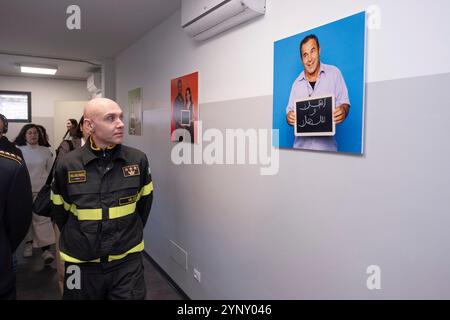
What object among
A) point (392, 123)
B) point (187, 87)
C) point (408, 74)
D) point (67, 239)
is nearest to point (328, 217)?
point (392, 123)

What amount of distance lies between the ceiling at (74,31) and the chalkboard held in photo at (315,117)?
72.9 inches

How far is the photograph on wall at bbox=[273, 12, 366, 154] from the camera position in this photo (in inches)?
55.1

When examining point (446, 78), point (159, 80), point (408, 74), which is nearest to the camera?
point (446, 78)

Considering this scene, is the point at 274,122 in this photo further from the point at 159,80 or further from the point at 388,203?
the point at 159,80

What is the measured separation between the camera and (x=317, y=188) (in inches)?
64.3

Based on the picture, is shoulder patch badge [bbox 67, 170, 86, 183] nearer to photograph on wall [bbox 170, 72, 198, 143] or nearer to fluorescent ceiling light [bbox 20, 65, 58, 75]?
photograph on wall [bbox 170, 72, 198, 143]

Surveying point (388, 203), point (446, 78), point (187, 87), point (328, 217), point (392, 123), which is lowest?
point (328, 217)

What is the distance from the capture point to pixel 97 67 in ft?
19.7

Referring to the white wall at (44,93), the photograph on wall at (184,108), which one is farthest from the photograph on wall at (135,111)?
the white wall at (44,93)

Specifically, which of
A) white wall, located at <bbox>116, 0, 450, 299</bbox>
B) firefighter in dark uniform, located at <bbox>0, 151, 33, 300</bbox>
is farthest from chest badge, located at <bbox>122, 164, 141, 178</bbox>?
white wall, located at <bbox>116, 0, 450, 299</bbox>

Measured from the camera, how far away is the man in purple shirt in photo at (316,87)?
147cm

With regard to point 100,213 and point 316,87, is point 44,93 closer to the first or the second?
point 100,213

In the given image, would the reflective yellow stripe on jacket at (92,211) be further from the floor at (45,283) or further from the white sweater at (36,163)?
the white sweater at (36,163)
